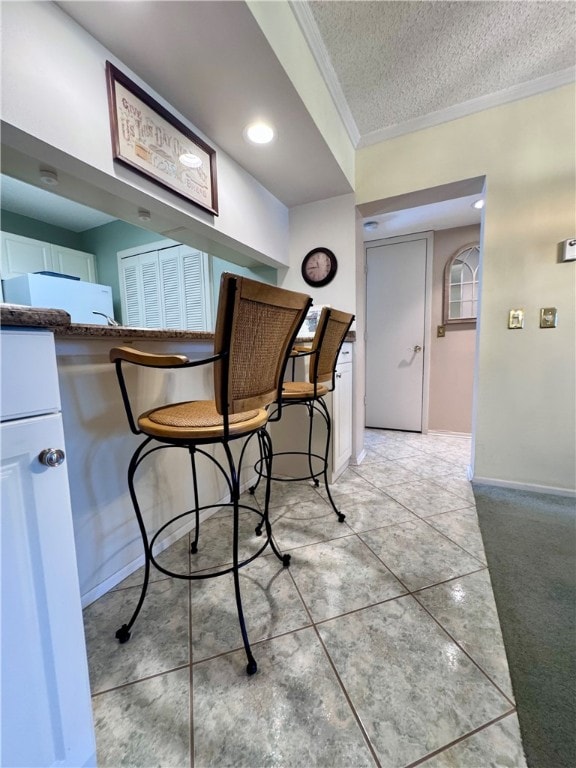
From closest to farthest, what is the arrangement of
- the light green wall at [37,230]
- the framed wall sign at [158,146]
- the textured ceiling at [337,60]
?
the textured ceiling at [337,60]
the framed wall sign at [158,146]
the light green wall at [37,230]

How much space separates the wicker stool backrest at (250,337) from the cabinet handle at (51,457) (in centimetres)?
36

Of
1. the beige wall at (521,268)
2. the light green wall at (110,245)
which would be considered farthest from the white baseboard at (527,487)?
the light green wall at (110,245)

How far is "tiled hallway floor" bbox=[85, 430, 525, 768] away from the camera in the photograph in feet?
2.36

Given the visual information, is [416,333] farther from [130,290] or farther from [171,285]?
[130,290]

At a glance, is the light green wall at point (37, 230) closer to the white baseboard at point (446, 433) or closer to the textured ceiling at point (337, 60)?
the textured ceiling at point (337, 60)

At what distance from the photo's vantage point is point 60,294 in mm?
3092

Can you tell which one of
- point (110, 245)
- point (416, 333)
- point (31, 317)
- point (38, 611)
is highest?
point (110, 245)

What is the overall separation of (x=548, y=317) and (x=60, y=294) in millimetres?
4215

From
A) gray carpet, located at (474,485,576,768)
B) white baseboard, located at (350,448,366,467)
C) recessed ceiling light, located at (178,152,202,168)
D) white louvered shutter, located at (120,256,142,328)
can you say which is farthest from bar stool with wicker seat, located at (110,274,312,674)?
white louvered shutter, located at (120,256,142,328)

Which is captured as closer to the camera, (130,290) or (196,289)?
(196,289)

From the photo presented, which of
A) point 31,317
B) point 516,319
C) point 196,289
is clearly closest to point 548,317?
point 516,319

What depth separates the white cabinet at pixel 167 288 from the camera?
116 inches

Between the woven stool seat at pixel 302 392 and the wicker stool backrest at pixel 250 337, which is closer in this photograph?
the wicker stool backrest at pixel 250 337

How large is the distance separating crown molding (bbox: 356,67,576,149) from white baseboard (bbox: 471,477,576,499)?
2.47m
